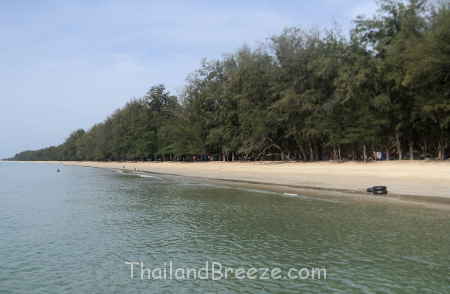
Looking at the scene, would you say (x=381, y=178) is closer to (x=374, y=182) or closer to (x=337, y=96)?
(x=374, y=182)

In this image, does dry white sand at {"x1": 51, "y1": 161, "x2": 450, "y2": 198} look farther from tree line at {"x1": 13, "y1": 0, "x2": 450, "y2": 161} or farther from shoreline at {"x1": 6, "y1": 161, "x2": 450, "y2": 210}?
tree line at {"x1": 13, "y1": 0, "x2": 450, "y2": 161}

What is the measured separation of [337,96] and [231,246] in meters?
30.3

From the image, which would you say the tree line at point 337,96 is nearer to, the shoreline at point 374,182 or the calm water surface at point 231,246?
the shoreline at point 374,182

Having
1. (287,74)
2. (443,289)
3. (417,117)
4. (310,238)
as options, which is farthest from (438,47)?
(443,289)

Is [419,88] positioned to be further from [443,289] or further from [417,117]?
[443,289]

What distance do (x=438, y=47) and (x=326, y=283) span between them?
26106mm

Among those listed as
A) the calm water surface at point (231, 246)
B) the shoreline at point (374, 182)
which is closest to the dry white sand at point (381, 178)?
the shoreline at point (374, 182)

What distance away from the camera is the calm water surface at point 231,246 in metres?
8.01

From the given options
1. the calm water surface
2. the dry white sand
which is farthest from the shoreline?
the calm water surface

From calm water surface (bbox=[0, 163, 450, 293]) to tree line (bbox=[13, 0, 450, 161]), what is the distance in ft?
58.7

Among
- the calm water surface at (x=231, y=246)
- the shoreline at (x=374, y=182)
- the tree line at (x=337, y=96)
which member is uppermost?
the tree line at (x=337, y=96)

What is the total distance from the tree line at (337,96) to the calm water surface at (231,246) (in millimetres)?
17888

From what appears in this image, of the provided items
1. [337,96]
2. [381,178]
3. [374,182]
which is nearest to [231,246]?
[374,182]

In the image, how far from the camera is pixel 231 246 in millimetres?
11109
